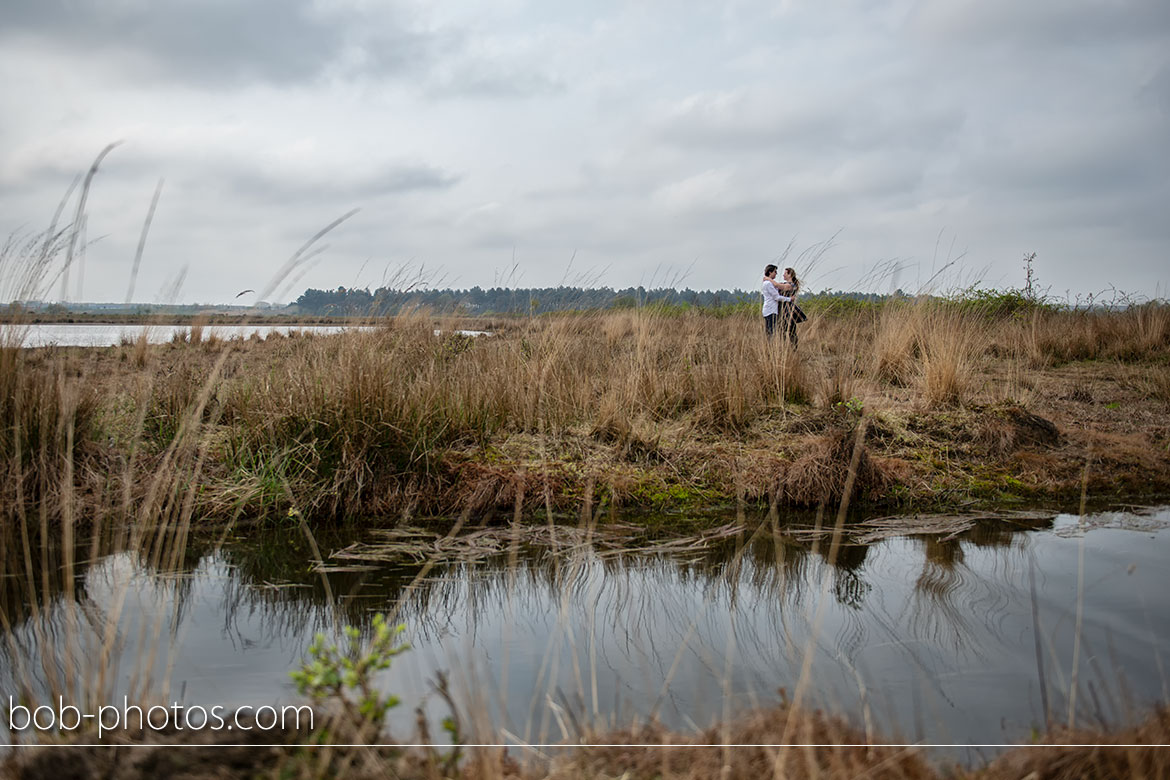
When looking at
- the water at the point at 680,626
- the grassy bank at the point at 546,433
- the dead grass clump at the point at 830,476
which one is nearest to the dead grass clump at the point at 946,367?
the grassy bank at the point at 546,433

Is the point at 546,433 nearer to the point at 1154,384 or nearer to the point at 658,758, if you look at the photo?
the point at 658,758

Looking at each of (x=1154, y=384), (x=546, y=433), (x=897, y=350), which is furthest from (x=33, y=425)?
(x=1154, y=384)

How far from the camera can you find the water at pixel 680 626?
271 cm

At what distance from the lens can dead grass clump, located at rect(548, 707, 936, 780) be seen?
6.66 feet

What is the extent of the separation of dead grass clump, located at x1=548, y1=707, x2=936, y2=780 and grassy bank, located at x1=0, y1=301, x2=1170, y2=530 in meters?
2.59

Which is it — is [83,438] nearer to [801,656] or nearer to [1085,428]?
[801,656]

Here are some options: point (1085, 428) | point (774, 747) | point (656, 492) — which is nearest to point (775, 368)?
point (656, 492)

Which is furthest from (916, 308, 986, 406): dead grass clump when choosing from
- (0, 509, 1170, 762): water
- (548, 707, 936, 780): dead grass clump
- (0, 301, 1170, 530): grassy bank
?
(548, 707, 936, 780): dead grass clump

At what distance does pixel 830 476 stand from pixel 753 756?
3914 millimetres

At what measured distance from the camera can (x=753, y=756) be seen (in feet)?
7.06

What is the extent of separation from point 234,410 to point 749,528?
169 inches

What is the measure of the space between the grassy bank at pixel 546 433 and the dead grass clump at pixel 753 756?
2593 millimetres

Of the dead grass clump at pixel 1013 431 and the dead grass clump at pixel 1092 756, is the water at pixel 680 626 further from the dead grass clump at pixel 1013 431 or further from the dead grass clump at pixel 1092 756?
the dead grass clump at pixel 1013 431

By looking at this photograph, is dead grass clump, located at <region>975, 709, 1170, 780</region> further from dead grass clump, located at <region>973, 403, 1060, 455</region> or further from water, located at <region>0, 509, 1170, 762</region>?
dead grass clump, located at <region>973, 403, 1060, 455</region>
